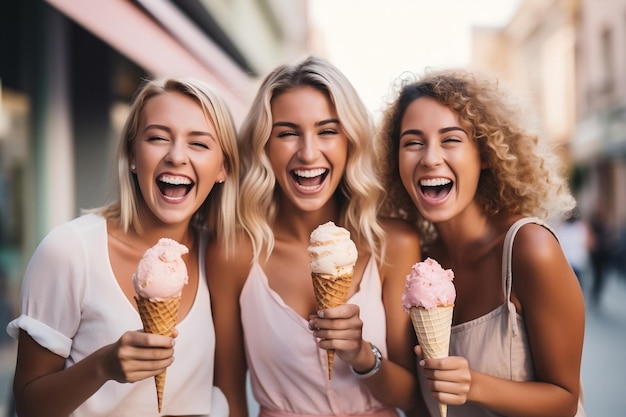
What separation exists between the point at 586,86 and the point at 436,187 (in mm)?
22939

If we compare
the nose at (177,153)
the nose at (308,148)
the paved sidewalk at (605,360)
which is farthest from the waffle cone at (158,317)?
the paved sidewalk at (605,360)

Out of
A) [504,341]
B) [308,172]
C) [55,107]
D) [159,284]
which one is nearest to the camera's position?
[159,284]

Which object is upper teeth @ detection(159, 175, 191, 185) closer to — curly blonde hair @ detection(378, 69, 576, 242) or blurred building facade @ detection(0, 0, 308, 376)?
curly blonde hair @ detection(378, 69, 576, 242)

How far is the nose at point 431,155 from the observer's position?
2328mm

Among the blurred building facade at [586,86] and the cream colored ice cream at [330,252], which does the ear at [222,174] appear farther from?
the blurred building facade at [586,86]

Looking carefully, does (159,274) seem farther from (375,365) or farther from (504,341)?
(504,341)

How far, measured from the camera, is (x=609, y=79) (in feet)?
65.2

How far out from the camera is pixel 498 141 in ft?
8.08

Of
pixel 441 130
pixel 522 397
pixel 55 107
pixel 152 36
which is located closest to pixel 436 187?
pixel 441 130

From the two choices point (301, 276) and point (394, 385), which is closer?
point (394, 385)

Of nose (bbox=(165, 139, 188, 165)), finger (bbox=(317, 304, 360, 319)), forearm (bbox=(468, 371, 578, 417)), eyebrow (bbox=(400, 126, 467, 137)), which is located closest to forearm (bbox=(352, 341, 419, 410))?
finger (bbox=(317, 304, 360, 319))

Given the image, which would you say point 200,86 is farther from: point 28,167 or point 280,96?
point 28,167

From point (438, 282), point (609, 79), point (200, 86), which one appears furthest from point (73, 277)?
point (609, 79)

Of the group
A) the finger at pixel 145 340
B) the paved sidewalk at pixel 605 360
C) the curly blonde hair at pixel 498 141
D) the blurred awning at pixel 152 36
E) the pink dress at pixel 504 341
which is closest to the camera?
the finger at pixel 145 340
